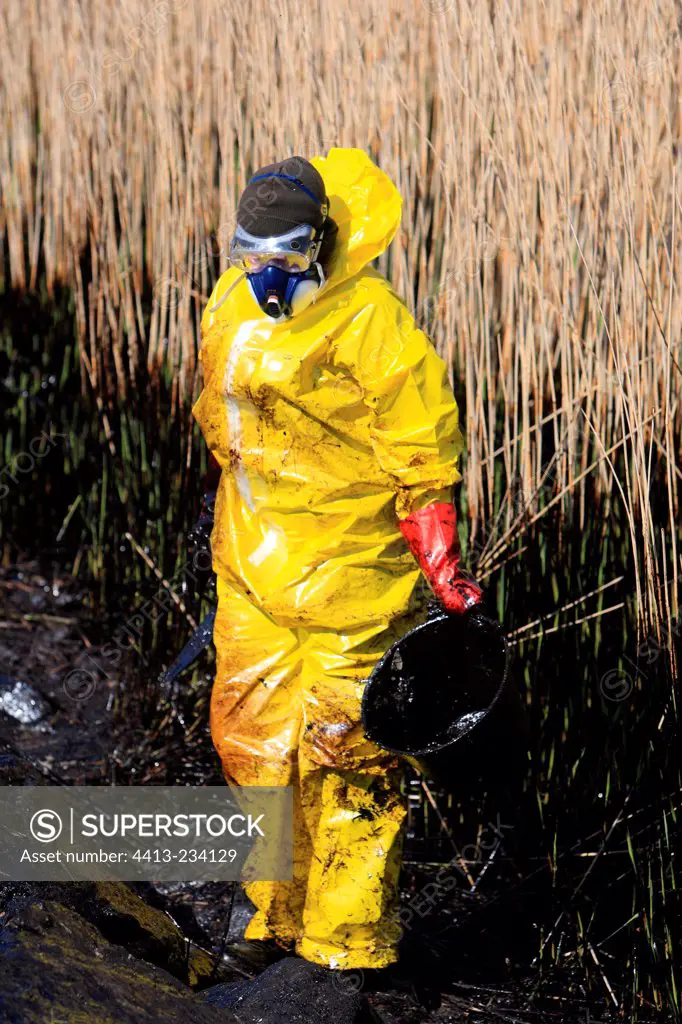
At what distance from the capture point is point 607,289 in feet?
8.94

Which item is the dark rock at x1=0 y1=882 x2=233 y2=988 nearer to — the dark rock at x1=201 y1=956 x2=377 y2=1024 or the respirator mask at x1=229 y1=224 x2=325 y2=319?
the dark rock at x1=201 y1=956 x2=377 y2=1024

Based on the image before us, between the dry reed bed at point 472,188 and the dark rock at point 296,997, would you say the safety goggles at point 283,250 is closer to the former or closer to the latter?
the dry reed bed at point 472,188

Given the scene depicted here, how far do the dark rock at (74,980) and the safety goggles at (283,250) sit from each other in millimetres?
1192

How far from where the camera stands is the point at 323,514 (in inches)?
91.5

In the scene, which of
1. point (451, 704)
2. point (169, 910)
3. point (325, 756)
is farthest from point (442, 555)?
point (169, 910)

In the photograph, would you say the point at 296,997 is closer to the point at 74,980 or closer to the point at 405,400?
the point at 74,980

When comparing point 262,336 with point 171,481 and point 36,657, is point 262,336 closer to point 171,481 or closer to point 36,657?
point 171,481

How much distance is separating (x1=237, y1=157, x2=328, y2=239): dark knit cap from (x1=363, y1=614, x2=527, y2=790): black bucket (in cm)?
78

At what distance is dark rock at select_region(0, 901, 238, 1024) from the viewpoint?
178cm

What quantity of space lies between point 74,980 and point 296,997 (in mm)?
571

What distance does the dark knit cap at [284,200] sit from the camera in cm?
216

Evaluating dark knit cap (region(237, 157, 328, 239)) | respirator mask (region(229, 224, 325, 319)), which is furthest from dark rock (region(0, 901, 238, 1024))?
dark knit cap (region(237, 157, 328, 239))

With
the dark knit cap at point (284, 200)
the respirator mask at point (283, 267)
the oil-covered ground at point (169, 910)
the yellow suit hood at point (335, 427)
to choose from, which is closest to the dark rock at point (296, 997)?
the oil-covered ground at point (169, 910)

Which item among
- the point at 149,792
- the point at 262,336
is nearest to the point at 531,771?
the point at 149,792
